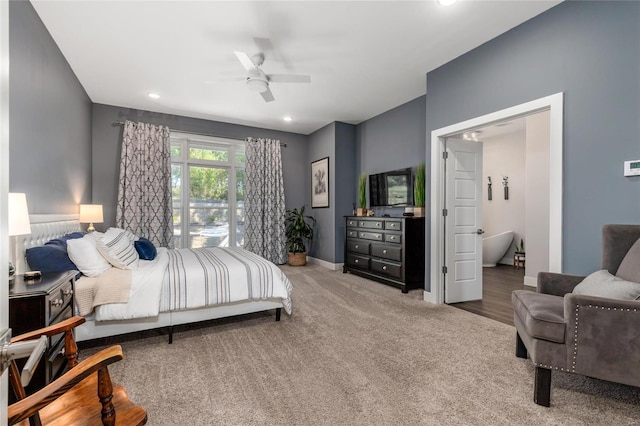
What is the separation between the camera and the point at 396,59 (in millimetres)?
3439

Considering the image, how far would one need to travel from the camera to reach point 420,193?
4.26 m

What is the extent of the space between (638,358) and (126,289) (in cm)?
324

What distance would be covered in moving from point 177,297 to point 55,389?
6.40 feet

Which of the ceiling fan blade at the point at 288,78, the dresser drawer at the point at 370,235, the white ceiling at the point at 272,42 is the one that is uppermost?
the white ceiling at the point at 272,42

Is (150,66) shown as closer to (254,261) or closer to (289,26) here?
(289,26)

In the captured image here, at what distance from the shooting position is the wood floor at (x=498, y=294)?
331 cm

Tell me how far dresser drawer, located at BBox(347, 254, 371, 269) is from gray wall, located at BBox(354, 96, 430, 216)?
886 mm

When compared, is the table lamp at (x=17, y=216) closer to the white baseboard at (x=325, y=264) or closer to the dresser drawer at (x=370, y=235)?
the dresser drawer at (x=370, y=235)

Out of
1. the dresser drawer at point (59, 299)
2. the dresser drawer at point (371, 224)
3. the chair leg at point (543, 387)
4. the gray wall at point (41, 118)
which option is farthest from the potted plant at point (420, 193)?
the gray wall at point (41, 118)

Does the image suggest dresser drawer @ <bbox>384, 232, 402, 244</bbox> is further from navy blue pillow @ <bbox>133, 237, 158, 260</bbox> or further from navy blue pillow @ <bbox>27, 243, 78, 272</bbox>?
navy blue pillow @ <bbox>27, 243, 78, 272</bbox>

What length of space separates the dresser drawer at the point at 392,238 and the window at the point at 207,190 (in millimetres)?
3010

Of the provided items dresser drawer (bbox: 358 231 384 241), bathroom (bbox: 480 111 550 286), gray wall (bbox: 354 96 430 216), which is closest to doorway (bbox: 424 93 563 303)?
gray wall (bbox: 354 96 430 216)

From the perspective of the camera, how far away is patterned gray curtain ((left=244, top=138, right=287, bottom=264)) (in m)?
6.02

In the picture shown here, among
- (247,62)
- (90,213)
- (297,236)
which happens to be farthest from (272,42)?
(297,236)
